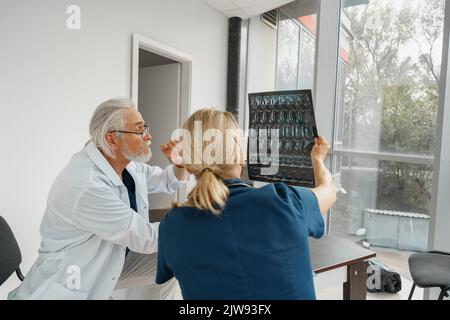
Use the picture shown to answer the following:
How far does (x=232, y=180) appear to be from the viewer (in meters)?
1.01

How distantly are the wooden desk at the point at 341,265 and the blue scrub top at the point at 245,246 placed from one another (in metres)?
0.59

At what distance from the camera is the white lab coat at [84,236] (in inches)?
50.7

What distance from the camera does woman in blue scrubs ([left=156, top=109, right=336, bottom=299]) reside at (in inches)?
35.5

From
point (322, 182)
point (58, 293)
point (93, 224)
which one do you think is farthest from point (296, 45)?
point (58, 293)

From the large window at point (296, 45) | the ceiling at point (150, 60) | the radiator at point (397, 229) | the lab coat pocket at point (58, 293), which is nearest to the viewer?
the lab coat pocket at point (58, 293)

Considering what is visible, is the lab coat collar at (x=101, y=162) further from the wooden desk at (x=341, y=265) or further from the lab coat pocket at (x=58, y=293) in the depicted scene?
the wooden desk at (x=341, y=265)

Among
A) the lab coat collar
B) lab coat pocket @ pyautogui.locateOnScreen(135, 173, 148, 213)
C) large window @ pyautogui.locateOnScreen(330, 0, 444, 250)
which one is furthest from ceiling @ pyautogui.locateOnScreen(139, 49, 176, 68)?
the lab coat collar

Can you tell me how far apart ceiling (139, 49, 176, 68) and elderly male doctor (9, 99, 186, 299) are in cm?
237

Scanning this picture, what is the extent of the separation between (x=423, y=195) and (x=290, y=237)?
2.37m

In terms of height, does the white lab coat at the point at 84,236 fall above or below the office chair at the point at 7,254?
above

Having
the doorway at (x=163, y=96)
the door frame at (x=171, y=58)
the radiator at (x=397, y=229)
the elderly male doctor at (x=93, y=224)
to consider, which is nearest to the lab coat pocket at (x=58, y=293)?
the elderly male doctor at (x=93, y=224)

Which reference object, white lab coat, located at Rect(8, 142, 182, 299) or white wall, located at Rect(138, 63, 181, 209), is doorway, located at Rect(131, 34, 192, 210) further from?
white lab coat, located at Rect(8, 142, 182, 299)

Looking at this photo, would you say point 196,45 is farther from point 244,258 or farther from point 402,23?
point 244,258

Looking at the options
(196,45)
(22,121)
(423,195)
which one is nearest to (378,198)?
(423,195)
